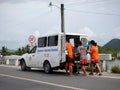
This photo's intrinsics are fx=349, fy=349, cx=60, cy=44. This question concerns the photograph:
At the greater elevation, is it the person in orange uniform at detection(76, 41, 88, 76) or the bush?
the person in orange uniform at detection(76, 41, 88, 76)

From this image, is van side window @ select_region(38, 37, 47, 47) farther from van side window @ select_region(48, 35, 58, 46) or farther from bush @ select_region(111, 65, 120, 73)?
bush @ select_region(111, 65, 120, 73)

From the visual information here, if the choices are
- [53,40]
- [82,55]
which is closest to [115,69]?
[82,55]

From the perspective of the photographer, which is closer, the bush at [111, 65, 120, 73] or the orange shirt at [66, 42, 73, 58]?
the orange shirt at [66, 42, 73, 58]

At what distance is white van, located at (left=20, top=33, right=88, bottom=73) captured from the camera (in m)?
18.8

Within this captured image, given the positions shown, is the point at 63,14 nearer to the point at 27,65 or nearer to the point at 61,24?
the point at 61,24

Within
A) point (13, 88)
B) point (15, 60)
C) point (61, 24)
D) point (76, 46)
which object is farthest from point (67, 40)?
point (61, 24)

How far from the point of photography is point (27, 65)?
22.5m

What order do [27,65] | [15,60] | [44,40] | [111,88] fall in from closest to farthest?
[111,88] < [44,40] < [27,65] < [15,60]

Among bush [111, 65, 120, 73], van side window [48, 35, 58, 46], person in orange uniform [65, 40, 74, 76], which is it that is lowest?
bush [111, 65, 120, 73]

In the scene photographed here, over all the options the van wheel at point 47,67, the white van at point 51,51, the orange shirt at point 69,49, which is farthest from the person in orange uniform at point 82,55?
the van wheel at point 47,67

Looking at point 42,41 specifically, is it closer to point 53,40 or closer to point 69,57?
point 53,40

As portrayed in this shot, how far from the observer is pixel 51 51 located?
19.5m

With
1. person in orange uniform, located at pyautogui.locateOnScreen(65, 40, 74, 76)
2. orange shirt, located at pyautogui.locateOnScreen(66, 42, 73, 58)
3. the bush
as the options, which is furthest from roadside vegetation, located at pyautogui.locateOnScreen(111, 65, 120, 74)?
orange shirt, located at pyautogui.locateOnScreen(66, 42, 73, 58)

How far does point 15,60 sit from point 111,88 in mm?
20223
